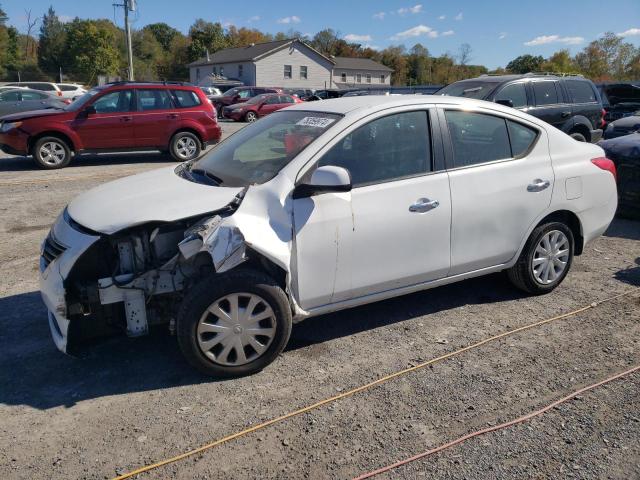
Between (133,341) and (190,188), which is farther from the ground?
(190,188)

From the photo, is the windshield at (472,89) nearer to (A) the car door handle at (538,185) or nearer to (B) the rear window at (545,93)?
(B) the rear window at (545,93)

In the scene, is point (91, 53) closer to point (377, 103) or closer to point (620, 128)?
point (620, 128)

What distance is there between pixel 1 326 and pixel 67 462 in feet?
6.33

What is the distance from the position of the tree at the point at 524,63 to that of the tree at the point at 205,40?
45181 mm

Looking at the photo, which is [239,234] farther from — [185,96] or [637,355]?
[185,96]

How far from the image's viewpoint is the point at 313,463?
2744 millimetres

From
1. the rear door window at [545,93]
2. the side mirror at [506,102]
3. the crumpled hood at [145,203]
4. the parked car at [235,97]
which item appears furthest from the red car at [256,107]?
the crumpled hood at [145,203]

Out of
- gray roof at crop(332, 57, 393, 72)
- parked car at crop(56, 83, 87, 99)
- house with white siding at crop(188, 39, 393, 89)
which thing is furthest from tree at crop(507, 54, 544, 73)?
parked car at crop(56, 83, 87, 99)

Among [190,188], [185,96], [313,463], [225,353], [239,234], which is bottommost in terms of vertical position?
[313,463]

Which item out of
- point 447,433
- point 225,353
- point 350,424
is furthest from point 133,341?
point 447,433

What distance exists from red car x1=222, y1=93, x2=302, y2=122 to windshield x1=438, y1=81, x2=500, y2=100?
16078 millimetres

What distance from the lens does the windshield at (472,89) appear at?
9922 mm

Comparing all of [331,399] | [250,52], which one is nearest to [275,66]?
[250,52]

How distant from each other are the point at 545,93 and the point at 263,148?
843 centimetres
